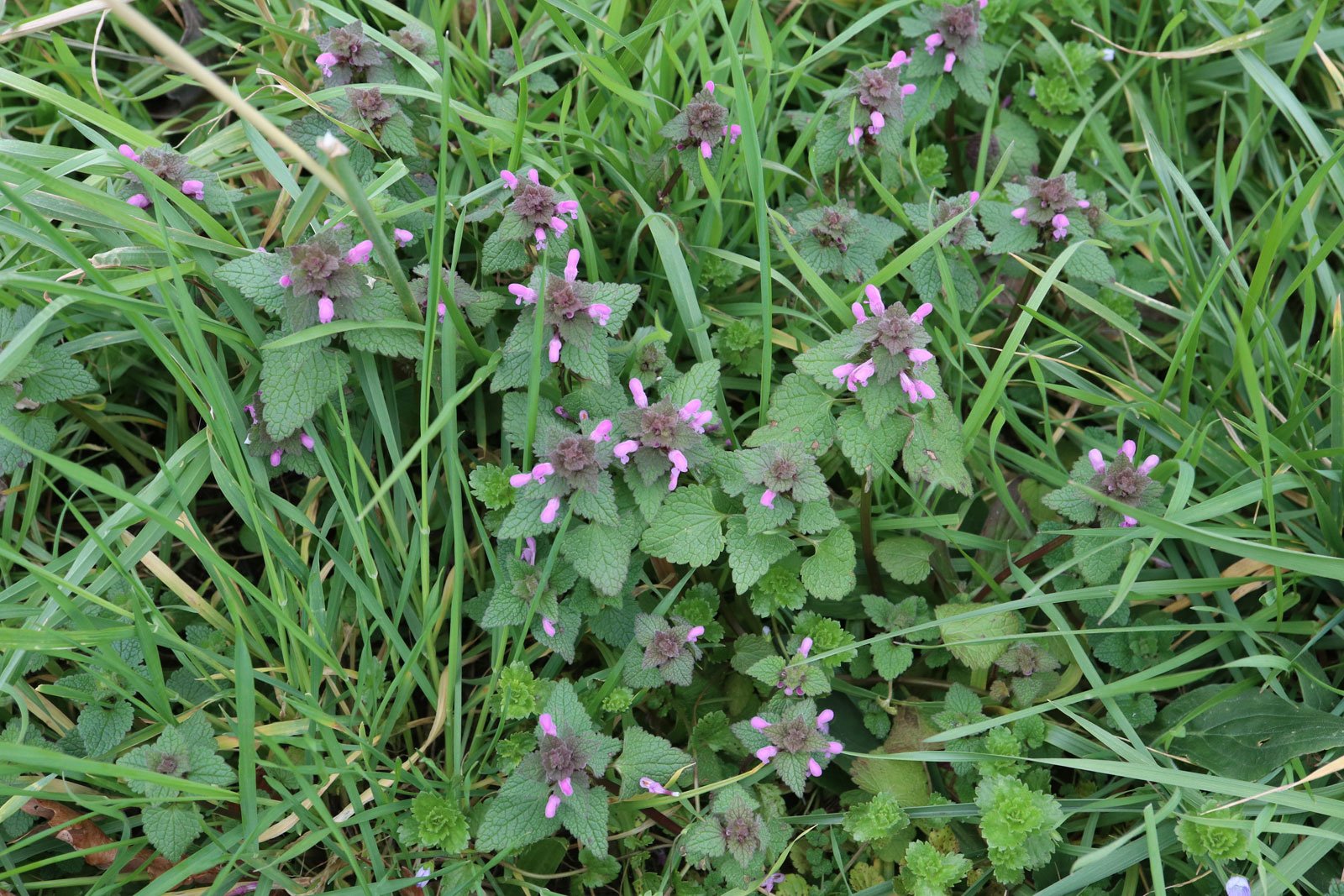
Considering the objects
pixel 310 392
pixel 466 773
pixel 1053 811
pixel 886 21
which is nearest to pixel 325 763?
pixel 466 773

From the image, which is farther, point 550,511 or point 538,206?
point 538,206

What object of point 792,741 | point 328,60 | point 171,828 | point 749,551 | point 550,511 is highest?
A: point 328,60

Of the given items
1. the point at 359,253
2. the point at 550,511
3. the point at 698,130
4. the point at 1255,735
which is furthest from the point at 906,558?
the point at 359,253

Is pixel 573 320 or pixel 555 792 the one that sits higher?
pixel 573 320

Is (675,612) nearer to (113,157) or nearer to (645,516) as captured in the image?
(645,516)

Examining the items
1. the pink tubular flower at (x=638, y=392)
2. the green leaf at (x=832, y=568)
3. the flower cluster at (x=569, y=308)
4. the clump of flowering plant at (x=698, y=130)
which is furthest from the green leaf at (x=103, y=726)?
the clump of flowering plant at (x=698, y=130)

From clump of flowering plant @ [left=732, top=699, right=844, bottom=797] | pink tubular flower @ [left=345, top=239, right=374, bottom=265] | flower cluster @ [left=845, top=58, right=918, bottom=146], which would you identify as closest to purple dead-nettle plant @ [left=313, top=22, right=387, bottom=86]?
pink tubular flower @ [left=345, top=239, right=374, bottom=265]

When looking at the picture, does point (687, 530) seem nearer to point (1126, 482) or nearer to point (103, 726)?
point (1126, 482)
